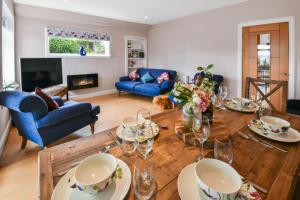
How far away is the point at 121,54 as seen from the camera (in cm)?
636

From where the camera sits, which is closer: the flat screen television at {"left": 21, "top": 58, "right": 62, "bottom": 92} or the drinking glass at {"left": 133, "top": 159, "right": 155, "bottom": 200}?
the drinking glass at {"left": 133, "top": 159, "right": 155, "bottom": 200}

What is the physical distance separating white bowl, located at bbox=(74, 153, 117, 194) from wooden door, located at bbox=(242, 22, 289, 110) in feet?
12.5

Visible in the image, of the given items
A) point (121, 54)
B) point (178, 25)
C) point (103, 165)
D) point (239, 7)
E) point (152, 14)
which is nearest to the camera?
point (103, 165)

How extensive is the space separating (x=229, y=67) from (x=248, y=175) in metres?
4.36

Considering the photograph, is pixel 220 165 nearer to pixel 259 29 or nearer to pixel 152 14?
pixel 259 29

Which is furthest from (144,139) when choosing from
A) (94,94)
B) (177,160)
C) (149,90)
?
(94,94)

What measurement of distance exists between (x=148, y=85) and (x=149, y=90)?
0.25 metres

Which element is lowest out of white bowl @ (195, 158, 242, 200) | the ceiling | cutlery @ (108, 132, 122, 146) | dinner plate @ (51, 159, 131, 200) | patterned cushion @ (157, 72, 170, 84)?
dinner plate @ (51, 159, 131, 200)

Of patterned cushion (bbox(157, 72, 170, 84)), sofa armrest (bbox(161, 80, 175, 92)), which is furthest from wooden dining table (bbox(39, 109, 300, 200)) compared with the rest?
patterned cushion (bbox(157, 72, 170, 84))

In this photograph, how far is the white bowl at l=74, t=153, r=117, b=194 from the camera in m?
0.65

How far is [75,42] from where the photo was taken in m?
5.38

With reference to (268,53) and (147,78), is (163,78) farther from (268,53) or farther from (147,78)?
(268,53)

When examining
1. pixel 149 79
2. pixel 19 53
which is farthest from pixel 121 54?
pixel 19 53

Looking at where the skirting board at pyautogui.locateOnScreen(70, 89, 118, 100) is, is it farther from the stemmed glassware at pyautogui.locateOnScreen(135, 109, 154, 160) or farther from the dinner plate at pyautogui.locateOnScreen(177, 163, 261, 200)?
the dinner plate at pyautogui.locateOnScreen(177, 163, 261, 200)
